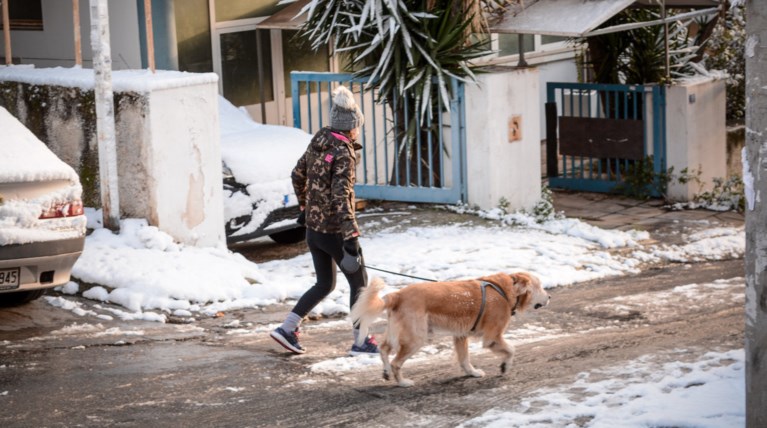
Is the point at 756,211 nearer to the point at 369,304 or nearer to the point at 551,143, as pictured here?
the point at 369,304

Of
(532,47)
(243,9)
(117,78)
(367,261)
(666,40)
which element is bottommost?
(367,261)

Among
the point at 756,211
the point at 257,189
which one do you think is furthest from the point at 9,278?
the point at 756,211

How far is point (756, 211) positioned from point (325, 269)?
3.38m

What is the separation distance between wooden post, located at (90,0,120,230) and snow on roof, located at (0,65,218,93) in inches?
7.5

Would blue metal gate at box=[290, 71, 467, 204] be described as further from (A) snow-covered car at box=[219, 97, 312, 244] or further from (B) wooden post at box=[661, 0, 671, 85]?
(B) wooden post at box=[661, 0, 671, 85]

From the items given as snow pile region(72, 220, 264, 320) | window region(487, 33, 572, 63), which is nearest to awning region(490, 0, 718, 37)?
window region(487, 33, 572, 63)

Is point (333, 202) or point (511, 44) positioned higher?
point (511, 44)

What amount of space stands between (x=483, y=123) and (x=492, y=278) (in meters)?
5.50

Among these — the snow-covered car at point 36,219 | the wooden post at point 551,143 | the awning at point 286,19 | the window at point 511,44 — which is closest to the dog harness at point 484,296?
the snow-covered car at point 36,219

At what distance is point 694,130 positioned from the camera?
574 inches

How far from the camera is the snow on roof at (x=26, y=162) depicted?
7801mm

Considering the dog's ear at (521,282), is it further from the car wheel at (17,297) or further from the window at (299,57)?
the window at (299,57)

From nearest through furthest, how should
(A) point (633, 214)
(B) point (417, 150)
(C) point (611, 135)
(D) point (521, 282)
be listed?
(D) point (521, 282)
(B) point (417, 150)
(A) point (633, 214)
(C) point (611, 135)

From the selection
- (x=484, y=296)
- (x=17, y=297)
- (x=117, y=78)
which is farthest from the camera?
(x=117, y=78)
